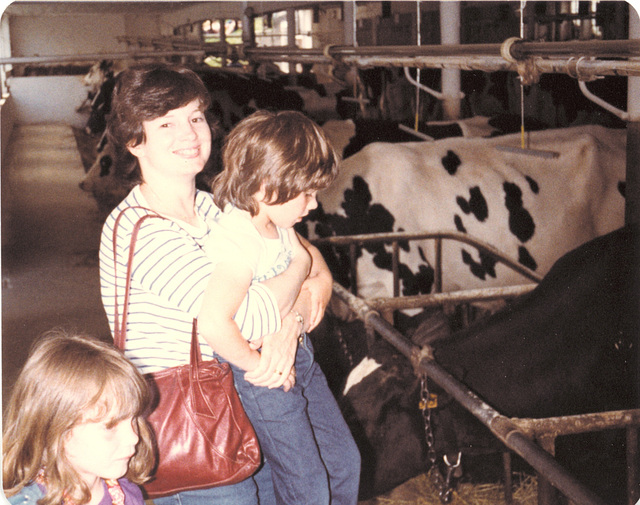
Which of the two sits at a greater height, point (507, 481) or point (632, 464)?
point (632, 464)

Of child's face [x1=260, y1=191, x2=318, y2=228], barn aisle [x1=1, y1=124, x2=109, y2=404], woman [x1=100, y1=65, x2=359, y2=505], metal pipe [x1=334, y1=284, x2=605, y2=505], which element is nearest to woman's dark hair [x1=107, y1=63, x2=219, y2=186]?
woman [x1=100, y1=65, x2=359, y2=505]

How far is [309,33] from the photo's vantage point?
12.7 m

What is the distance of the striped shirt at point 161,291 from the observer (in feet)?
4.38

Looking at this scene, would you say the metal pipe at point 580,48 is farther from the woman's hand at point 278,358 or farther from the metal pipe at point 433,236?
the woman's hand at point 278,358

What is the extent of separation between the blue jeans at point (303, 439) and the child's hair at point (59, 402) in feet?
0.94

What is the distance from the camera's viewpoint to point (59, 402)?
1215mm

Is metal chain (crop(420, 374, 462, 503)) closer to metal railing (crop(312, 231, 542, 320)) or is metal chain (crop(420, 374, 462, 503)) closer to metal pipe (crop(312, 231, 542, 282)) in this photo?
metal railing (crop(312, 231, 542, 320))

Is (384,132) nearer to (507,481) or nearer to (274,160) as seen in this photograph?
(507,481)

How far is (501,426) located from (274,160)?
80 cm

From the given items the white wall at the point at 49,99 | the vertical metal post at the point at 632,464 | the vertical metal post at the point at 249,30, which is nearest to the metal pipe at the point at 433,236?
the vertical metal post at the point at 632,464

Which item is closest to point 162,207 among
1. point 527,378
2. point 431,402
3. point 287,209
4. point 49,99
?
point 287,209

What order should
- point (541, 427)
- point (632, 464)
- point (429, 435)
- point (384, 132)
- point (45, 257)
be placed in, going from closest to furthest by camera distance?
point (541, 427) → point (632, 464) → point (429, 435) → point (384, 132) → point (45, 257)

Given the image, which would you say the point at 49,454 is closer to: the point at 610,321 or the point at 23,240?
the point at 610,321

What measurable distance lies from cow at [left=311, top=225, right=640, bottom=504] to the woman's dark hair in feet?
4.46
